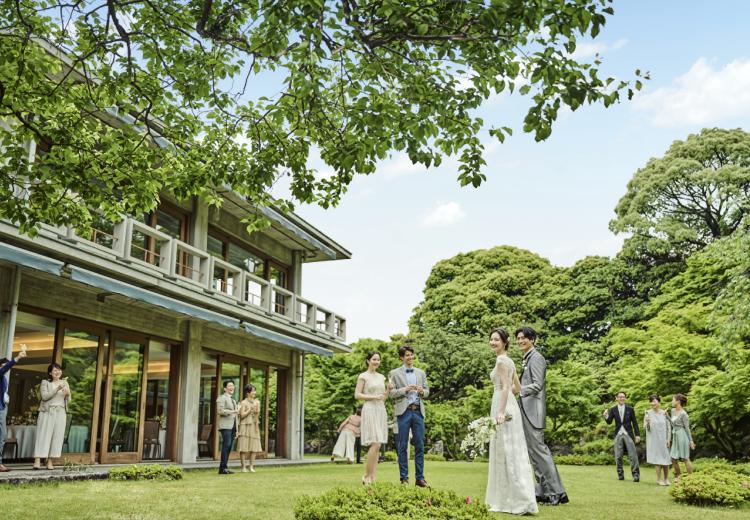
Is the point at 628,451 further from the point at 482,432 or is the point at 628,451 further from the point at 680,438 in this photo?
the point at 482,432

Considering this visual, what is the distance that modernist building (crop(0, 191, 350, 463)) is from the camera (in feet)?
40.1

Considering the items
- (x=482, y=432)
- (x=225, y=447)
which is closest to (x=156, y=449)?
(x=225, y=447)

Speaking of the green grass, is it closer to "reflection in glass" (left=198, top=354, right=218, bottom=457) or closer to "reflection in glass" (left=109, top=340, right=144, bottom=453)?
"reflection in glass" (left=109, top=340, right=144, bottom=453)

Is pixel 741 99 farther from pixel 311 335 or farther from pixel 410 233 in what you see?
pixel 311 335

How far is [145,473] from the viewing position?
425 inches

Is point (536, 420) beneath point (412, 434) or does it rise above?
above

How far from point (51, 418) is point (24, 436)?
147 cm

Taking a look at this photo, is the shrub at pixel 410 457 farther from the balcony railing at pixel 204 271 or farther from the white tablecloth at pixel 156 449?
the white tablecloth at pixel 156 449

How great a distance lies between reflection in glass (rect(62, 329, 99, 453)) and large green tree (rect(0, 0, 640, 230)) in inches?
225

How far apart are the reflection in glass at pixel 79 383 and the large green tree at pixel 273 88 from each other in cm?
572

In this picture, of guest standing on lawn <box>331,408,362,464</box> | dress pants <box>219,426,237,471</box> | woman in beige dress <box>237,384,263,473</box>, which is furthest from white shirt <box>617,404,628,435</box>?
dress pants <box>219,426,237,471</box>

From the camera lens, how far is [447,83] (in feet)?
20.3

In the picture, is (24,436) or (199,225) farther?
(199,225)

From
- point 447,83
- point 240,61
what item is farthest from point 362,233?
point 447,83
